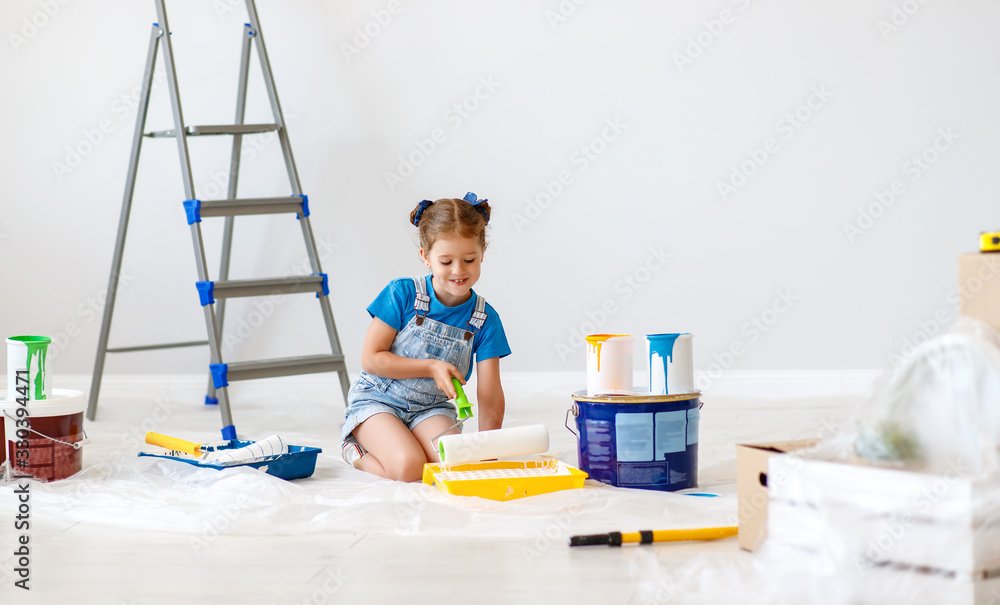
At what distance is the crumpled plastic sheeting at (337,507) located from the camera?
4.81ft

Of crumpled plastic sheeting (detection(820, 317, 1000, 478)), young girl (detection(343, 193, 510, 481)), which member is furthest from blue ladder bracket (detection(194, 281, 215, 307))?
crumpled plastic sheeting (detection(820, 317, 1000, 478))

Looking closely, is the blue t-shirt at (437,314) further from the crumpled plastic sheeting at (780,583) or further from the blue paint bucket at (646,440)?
the crumpled plastic sheeting at (780,583)

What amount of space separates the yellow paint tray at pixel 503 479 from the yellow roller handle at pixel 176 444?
565mm

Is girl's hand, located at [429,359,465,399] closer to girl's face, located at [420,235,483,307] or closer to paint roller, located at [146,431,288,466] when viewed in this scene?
girl's face, located at [420,235,483,307]

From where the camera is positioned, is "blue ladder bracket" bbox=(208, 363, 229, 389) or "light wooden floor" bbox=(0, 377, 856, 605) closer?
"light wooden floor" bbox=(0, 377, 856, 605)

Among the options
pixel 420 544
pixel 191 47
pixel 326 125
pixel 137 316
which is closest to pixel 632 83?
pixel 326 125

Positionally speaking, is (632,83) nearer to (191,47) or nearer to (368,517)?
(191,47)

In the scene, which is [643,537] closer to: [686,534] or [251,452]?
[686,534]

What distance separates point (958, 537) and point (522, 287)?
2.33 metres

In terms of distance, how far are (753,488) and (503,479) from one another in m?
0.52

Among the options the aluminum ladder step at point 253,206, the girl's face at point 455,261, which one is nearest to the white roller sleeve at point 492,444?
the girl's face at point 455,261

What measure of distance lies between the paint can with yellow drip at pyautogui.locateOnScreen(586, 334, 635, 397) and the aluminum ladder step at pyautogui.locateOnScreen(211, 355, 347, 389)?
1.11 metres

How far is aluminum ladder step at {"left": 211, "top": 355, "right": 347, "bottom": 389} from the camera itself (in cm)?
246

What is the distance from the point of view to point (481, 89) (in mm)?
3197
